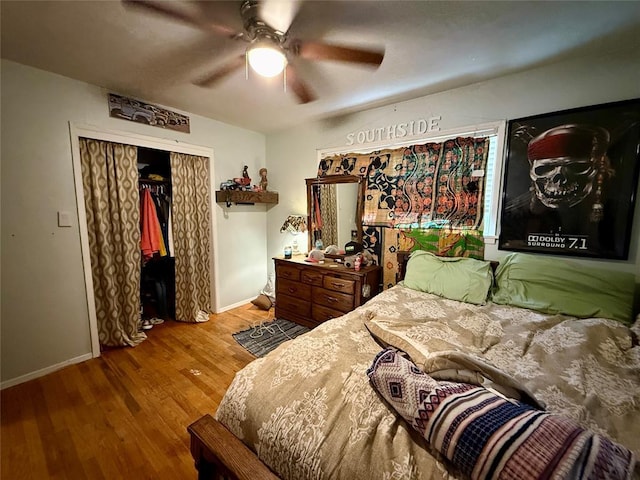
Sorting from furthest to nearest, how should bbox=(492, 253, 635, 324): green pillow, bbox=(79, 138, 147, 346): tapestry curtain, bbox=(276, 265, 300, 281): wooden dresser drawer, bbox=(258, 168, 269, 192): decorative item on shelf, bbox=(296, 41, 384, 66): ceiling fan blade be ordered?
bbox=(258, 168, 269, 192): decorative item on shelf
bbox=(276, 265, 300, 281): wooden dresser drawer
bbox=(79, 138, 147, 346): tapestry curtain
bbox=(492, 253, 635, 324): green pillow
bbox=(296, 41, 384, 66): ceiling fan blade

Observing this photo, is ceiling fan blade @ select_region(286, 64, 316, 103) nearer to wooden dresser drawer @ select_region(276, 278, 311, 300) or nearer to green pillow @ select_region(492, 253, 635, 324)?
wooden dresser drawer @ select_region(276, 278, 311, 300)

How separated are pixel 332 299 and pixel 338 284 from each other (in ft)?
0.59

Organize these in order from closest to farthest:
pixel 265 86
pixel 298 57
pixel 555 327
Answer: pixel 555 327
pixel 298 57
pixel 265 86

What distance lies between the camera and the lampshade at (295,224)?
338 cm

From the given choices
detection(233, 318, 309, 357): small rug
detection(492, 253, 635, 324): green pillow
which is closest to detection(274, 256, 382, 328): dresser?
detection(233, 318, 309, 357): small rug

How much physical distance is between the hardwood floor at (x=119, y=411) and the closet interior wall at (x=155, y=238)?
26.9 inches

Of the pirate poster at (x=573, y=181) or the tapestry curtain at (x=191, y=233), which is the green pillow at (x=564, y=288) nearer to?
the pirate poster at (x=573, y=181)

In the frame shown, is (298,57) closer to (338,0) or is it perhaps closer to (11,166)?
(338,0)

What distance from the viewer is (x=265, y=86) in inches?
86.9

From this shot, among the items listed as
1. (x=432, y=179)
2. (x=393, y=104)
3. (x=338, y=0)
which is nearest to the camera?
(x=338, y=0)

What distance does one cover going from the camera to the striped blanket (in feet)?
1.75

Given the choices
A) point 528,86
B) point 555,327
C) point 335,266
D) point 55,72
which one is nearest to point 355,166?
point 335,266

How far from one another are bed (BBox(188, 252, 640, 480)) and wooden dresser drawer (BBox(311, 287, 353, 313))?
815mm

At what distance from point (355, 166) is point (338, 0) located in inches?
66.2
